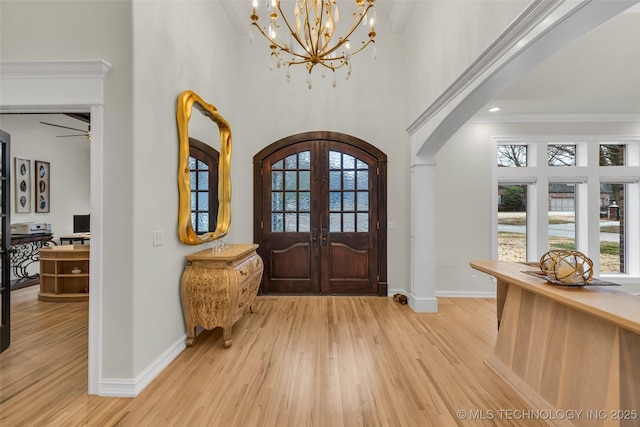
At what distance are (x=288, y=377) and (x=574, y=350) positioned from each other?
1.98m

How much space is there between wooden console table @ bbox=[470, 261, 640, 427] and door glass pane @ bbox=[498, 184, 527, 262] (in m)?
2.81

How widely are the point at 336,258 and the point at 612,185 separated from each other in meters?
4.79

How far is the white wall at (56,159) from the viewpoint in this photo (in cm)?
566

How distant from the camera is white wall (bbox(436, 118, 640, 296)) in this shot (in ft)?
15.8

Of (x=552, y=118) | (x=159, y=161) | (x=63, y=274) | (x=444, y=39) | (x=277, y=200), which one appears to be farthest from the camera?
(x=277, y=200)

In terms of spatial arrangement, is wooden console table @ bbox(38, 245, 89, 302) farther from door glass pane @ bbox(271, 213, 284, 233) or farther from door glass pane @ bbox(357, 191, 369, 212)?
door glass pane @ bbox(357, 191, 369, 212)

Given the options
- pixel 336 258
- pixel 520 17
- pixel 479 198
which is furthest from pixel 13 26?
pixel 479 198

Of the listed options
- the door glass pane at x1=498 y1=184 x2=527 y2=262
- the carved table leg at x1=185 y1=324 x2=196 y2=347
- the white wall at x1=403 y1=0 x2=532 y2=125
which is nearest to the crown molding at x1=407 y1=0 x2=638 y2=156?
the white wall at x1=403 y1=0 x2=532 y2=125

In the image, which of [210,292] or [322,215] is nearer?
[210,292]

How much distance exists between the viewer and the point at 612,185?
16.4 feet

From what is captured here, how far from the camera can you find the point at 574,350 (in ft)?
5.99

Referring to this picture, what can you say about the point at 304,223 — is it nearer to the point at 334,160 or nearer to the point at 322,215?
the point at 322,215

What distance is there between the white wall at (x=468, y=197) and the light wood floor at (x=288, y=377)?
1.04 m

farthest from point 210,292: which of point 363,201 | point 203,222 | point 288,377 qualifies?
point 363,201
